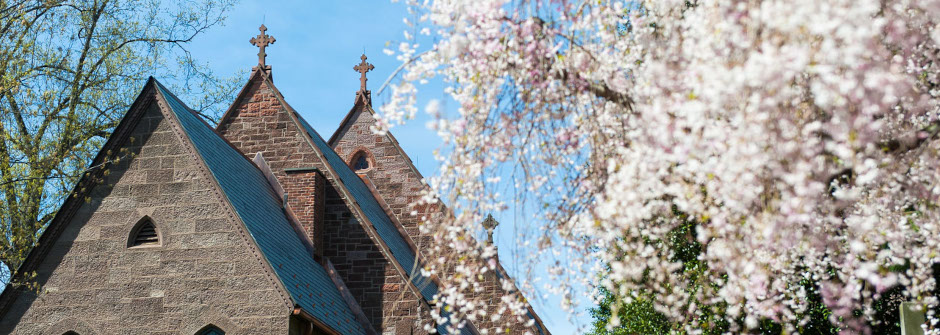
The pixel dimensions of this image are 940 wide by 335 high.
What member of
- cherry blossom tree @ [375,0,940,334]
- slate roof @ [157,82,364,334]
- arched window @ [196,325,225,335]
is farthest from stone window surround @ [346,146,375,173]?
cherry blossom tree @ [375,0,940,334]

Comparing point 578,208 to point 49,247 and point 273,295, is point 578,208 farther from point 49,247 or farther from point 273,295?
point 49,247

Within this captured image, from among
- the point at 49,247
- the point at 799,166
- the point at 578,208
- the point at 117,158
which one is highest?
the point at 117,158

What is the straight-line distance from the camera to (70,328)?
602 inches

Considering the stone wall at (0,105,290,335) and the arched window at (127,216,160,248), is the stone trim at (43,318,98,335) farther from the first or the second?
the arched window at (127,216,160,248)

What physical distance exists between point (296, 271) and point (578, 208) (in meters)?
9.67

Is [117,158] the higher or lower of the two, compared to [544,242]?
higher

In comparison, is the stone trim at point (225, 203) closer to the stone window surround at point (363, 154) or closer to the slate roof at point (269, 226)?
the slate roof at point (269, 226)

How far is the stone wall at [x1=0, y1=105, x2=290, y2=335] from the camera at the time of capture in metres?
15.1

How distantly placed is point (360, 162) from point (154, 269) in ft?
44.7

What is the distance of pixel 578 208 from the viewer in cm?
857

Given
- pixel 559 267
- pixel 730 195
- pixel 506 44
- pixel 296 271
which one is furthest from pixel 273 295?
pixel 730 195

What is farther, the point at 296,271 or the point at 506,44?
the point at 296,271

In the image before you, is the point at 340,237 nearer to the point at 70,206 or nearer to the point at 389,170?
the point at 70,206

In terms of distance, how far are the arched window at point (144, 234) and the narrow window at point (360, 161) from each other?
12819 millimetres
